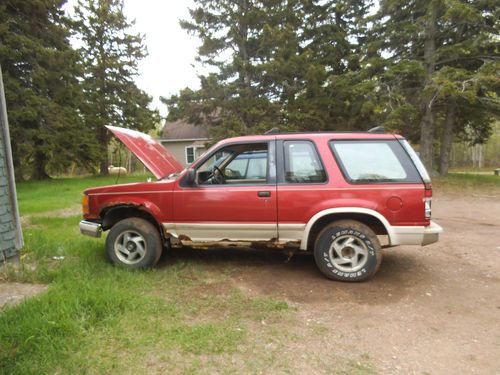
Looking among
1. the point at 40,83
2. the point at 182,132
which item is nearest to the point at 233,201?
the point at 40,83

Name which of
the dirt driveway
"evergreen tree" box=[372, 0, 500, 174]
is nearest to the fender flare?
the dirt driveway

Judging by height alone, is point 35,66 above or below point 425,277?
above

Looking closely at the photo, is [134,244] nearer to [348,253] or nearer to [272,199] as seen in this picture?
[272,199]

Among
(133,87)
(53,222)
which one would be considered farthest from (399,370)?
(133,87)

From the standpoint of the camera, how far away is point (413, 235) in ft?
12.4

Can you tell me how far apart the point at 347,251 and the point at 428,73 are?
13857mm

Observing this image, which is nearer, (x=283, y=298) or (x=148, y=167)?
(x=283, y=298)

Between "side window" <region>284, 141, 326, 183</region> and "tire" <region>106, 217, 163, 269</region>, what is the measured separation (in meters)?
1.99

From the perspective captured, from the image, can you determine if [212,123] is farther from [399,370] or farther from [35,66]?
[399,370]

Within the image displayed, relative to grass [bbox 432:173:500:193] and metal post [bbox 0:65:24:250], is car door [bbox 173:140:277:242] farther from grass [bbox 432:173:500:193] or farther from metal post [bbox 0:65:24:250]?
grass [bbox 432:173:500:193]

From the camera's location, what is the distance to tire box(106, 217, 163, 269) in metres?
4.34

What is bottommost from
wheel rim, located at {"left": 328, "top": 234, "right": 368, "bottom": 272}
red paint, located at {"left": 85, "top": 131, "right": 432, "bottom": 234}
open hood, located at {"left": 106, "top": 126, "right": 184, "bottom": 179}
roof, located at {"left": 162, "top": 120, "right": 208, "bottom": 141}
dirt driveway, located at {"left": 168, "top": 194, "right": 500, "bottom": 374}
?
dirt driveway, located at {"left": 168, "top": 194, "right": 500, "bottom": 374}

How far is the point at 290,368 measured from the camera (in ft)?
8.03

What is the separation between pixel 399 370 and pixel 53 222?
766cm
